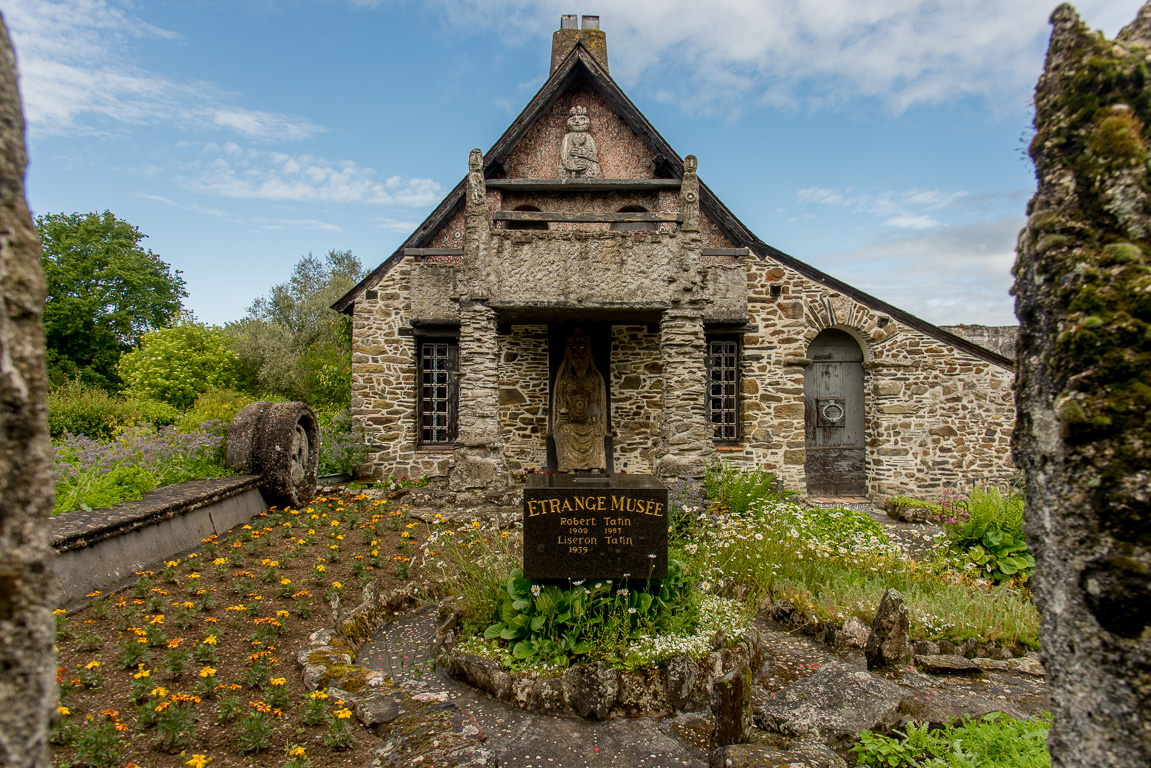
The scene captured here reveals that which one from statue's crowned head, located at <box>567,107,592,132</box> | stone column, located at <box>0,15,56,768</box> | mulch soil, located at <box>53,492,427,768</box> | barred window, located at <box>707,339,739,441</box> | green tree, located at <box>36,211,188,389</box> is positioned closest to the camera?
stone column, located at <box>0,15,56,768</box>

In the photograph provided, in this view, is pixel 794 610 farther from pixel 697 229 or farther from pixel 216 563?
pixel 697 229

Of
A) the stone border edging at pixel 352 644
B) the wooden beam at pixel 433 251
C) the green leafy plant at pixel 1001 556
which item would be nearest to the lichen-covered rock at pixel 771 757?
the stone border edging at pixel 352 644

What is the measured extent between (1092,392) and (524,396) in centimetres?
1021

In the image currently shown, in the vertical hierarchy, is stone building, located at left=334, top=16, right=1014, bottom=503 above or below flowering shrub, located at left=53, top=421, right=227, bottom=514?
above

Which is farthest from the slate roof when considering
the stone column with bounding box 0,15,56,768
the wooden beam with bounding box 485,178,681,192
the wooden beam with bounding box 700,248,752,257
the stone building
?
the stone column with bounding box 0,15,56,768

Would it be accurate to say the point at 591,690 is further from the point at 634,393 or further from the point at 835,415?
the point at 835,415

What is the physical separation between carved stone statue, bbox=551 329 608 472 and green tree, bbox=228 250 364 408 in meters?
8.62

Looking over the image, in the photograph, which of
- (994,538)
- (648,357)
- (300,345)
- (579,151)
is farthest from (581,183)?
(300,345)

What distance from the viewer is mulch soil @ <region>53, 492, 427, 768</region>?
280 cm

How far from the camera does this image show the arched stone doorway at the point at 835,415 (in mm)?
11570

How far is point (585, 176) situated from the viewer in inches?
441

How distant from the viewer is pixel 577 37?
45.2ft

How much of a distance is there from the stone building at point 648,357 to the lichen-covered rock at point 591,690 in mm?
6931

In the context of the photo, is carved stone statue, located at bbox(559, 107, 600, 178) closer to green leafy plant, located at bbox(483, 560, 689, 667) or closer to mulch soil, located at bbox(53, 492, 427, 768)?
mulch soil, located at bbox(53, 492, 427, 768)
